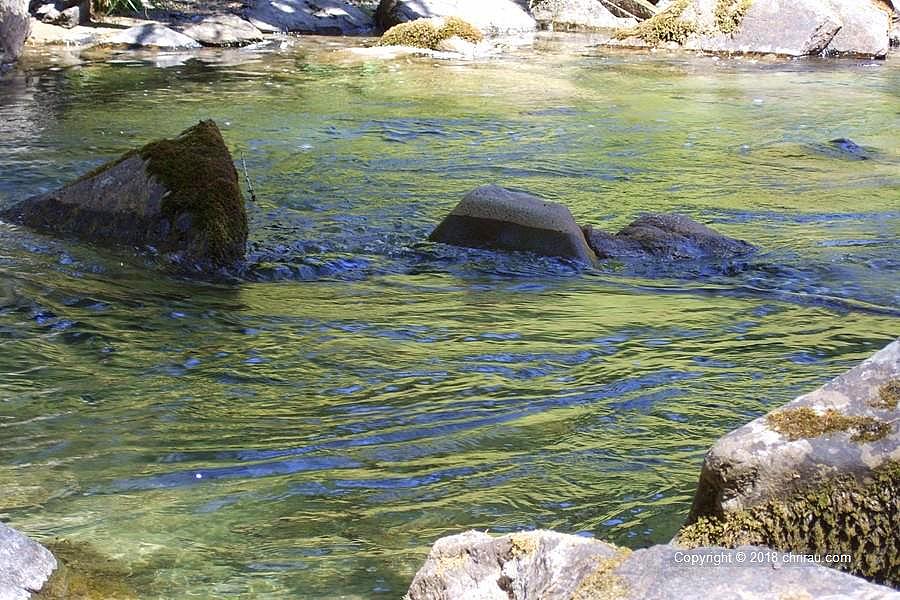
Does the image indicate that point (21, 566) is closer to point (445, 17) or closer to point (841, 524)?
point (841, 524)

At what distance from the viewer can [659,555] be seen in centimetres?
259

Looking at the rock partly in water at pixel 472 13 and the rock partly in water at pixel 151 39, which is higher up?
the rock partly in water at pixel 472 13

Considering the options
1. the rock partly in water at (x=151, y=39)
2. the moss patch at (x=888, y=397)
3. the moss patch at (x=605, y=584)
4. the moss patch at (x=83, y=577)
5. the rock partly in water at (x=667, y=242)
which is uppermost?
the rock partly in water at (x=151, y=39)

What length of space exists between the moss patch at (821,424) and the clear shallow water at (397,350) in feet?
2.66

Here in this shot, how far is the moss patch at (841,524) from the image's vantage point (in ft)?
8.84

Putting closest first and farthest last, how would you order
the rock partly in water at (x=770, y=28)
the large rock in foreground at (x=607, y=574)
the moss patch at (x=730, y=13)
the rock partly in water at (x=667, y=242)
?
the large rock in foreground at (x=607, y=574) → the rock partly in water at (x=667, y=242) → the rock partly in water at (x=770, y=28) → the moss patch at (x=730, y=13)

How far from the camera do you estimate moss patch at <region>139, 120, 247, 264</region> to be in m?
6.74

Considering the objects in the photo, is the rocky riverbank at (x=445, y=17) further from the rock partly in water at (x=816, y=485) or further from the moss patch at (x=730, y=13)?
the rock partly in water at (x=816, y=485)

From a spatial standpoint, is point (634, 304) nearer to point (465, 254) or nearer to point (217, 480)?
point (465, 254)

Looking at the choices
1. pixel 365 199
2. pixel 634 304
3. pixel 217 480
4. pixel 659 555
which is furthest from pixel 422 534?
pixel 365 199

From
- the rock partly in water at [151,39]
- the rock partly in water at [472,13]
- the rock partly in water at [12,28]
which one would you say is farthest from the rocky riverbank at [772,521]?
the rock partly in water at [472,13]

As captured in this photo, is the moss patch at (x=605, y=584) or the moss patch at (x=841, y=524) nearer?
the moss patch at (x=605, y=584)

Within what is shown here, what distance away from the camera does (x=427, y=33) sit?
760 inches

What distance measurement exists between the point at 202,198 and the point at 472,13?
16901mm
